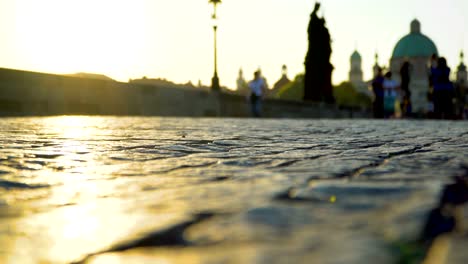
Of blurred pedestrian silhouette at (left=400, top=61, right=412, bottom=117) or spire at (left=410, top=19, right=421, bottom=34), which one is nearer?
blurred pedestrian silhouette at (left=400, top=61, right=412, bottom=117)

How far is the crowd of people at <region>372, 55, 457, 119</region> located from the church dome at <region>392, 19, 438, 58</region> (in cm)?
9217

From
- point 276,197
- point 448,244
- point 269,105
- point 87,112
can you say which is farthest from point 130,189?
point 269,105

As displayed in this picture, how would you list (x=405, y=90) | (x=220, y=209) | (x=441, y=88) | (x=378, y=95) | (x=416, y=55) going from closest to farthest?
1. (x=220, y=209)
2. (x=441, y=88)
3. (x=378, y=95)
4. (x=405, y=90)
5. (x=416, y=55)

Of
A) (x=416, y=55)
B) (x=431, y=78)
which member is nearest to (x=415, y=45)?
(x=416, y=55)

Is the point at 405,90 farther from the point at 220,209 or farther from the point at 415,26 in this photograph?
the point at 415,26

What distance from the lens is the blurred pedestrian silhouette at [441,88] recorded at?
14.3m

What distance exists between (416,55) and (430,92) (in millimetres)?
97597

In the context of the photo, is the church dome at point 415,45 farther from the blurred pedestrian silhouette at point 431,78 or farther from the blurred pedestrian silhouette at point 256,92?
the blurred pedestrian silhouette at point 431,78

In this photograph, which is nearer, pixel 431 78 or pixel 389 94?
pixel 431 78

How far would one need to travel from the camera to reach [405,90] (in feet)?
61.3

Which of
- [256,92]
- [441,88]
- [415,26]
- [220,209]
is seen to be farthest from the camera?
[415,26]

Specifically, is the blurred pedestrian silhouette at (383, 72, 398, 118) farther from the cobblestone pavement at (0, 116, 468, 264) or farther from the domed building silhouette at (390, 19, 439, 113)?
the domed building silhouette at (390, 19, 439, 113)

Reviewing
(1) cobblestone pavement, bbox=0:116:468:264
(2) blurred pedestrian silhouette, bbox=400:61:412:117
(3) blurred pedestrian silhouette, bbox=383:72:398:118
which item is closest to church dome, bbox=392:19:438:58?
(2) blurred pedestrian silhouette, bbox=400:61:412:117

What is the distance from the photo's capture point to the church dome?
108000mm
